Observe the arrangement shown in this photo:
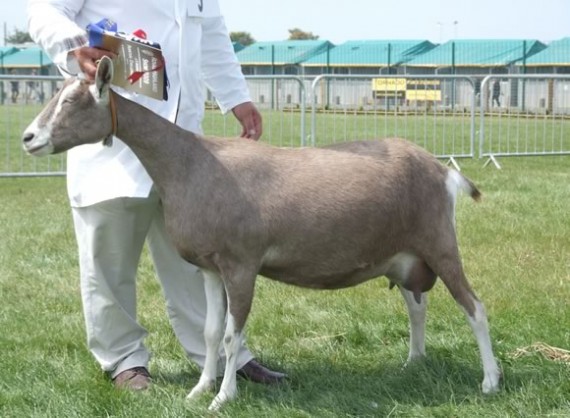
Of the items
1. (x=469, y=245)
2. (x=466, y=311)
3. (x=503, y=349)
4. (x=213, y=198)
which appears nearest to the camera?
(x=213, y=198)

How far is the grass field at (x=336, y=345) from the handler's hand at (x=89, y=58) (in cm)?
146

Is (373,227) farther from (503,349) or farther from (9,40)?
A: (9,40)

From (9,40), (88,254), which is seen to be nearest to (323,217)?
(88,254)

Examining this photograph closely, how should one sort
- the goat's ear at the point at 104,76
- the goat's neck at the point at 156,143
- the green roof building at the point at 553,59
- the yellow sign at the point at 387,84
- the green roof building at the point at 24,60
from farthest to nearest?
1. the green roof building at the point at 24,60
2. the green roof building at the point at 553,59
3. the yellow sign at the point at 387,84
4. the goat's neck at the point at 156,143
5. the goat's ear at the point at 104,76

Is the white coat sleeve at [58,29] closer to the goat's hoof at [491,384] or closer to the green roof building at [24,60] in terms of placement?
the goat's hoof at [491,384]

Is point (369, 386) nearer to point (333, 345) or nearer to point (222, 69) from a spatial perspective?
point (333, 345)

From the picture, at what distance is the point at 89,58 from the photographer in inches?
164

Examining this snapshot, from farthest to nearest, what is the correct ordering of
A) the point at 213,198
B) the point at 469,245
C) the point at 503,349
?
the point at 469,245 < the point at 503,349 < the point at 213,198

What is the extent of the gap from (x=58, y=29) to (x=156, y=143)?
0.63 meters

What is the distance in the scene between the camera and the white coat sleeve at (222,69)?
16.7ft

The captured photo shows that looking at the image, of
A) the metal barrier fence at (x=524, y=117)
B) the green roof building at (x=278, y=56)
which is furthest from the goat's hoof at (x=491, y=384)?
the green roof building at (x=278, y=56)

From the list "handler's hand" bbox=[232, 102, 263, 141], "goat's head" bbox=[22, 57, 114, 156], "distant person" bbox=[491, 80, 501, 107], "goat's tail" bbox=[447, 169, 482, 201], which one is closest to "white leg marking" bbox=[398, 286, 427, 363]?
"goat's tail" bbox=[447, 169, 482, 201]

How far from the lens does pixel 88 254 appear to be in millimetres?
4832

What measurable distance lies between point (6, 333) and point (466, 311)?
2.68 m
